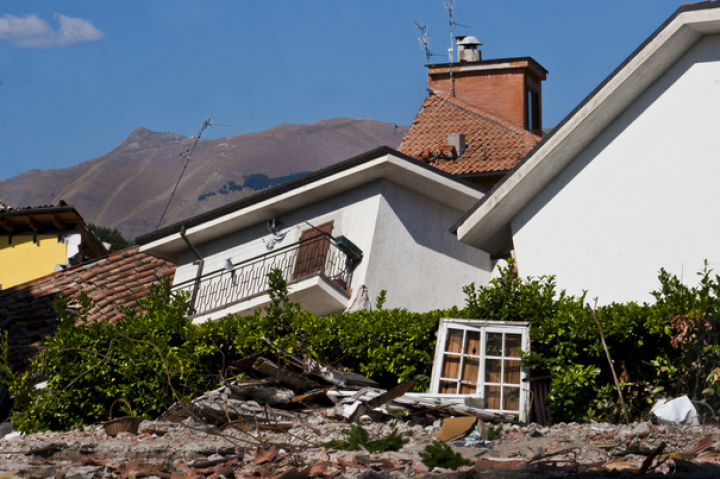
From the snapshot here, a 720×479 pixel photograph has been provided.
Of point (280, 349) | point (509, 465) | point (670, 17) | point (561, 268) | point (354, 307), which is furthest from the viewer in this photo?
point (354, 307)

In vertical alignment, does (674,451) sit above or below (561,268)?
below

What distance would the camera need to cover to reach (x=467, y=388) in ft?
36.0

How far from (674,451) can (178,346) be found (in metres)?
8.43

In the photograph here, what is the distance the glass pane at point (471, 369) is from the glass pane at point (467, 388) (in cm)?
7

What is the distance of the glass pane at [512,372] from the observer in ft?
35.3

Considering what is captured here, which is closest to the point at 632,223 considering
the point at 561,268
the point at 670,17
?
the point at 561,268

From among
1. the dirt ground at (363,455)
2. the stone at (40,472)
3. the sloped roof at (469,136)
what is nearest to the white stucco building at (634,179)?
the dirt ground at (363,455)

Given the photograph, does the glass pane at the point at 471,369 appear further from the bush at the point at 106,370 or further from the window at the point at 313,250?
the window at the point at 313,250

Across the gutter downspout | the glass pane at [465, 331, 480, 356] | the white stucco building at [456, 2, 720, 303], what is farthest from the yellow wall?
the glass pane at [465, 331, 480, 356]

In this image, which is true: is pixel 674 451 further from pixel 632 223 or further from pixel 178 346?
pixel 178 346

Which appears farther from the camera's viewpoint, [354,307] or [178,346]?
[354,307]

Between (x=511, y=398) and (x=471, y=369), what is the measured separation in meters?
0.73

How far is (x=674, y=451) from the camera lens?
6.82 metres

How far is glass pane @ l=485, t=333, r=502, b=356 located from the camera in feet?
36.2
